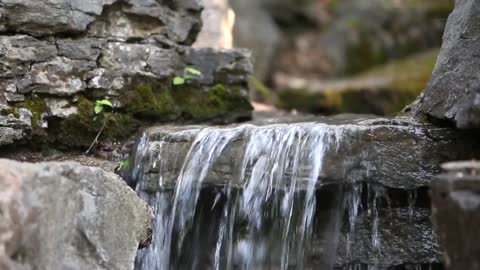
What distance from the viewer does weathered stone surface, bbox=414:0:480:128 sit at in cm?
357

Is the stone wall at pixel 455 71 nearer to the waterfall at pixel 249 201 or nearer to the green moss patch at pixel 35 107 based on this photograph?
the waterfall at pixel 249 201

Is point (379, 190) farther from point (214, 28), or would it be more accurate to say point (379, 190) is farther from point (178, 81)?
point (214, 28)

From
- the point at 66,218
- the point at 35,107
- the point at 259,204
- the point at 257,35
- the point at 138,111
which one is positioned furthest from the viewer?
the point at 257,35

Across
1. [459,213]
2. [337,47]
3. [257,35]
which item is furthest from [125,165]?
[337,47]

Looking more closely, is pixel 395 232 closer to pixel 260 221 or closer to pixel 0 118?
pixel 260 221

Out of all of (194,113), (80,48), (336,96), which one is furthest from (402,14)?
(80,48)

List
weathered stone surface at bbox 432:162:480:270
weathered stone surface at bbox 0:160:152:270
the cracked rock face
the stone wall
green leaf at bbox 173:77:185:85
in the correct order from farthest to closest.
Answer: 1. green leaf at bbox 173:77:185:85
2. the cracked rock face
3. the stone wall
4. weathered stone surface at bbox 0:160:152:270
5. weathered stone surface at bbox 432:162:480:270

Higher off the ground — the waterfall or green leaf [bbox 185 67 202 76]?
green leaf [bbox 185 67 202 76]

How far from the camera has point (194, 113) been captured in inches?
196

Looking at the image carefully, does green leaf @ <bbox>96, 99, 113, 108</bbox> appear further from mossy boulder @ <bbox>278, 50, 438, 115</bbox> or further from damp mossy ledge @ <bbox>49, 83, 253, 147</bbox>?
mossy boulder @ <bbox>278, 50, 438, 115</bbox>

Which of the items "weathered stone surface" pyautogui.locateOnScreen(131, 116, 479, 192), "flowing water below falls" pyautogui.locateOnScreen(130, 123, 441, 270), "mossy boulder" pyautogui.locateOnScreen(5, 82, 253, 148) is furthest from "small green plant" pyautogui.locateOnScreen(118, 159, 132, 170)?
A: "weathered stone surface" pyautogui.locateOnScreen(131, 116, 479, 192)

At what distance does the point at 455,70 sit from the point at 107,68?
2438 mm

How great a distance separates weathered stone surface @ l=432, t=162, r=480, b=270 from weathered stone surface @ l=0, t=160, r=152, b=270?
1.44 metres

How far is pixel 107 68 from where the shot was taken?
14.8 feet
